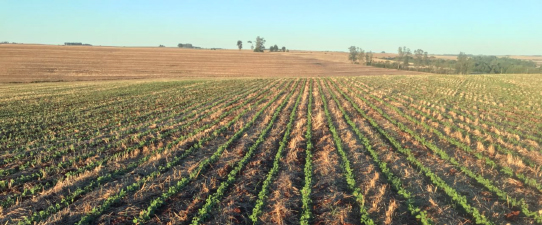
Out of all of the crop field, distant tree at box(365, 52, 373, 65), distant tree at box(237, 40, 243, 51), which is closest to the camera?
the crop field

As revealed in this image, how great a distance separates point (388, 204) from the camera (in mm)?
6562

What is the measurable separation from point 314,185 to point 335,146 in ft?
11.6

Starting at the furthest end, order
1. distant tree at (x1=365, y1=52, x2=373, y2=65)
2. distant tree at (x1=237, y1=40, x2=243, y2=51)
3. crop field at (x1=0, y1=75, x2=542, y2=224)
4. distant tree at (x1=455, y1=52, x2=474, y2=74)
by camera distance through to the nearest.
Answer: distant tree at (x1=237, y1=40, x2=243, y2=51) → distant tree at (x1=365, y1=52, x2=373, y2=65) → distant tree at (x1=455, y1=52, x2=474, y2=74) → crop field at (x1=0, y1=75, x2=542, y2=224)

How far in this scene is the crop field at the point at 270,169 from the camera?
20.2 feet

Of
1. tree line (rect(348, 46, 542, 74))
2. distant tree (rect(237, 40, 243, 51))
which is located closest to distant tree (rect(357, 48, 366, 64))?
tree line (rect(348, 46, 542, 74))

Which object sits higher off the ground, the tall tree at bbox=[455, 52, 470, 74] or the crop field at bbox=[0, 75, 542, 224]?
the tall tree at bbox=[455, 52, 470, 74]

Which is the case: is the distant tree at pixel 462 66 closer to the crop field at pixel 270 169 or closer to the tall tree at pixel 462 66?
the tall tree at pixel 462 66

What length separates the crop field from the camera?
20.2ft

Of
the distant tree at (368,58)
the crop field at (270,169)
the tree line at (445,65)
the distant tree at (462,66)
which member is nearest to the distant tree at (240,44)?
the tree line at (445,65)

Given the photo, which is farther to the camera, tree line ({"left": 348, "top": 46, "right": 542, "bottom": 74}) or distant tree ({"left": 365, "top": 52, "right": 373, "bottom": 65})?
distant tree ({"left": 365, "top": 52, "right": 373, "bottom": 65})

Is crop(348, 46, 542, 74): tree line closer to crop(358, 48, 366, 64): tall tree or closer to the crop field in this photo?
crop(358, 48, 366, 64): tall tree

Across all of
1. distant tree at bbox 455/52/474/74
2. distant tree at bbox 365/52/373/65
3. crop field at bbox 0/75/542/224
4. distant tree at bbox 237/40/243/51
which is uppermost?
distant tree at bbox 237/40/243/51

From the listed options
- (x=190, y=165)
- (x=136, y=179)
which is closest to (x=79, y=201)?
(x=136, y=179)

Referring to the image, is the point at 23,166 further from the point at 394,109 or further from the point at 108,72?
the point at 108,72
